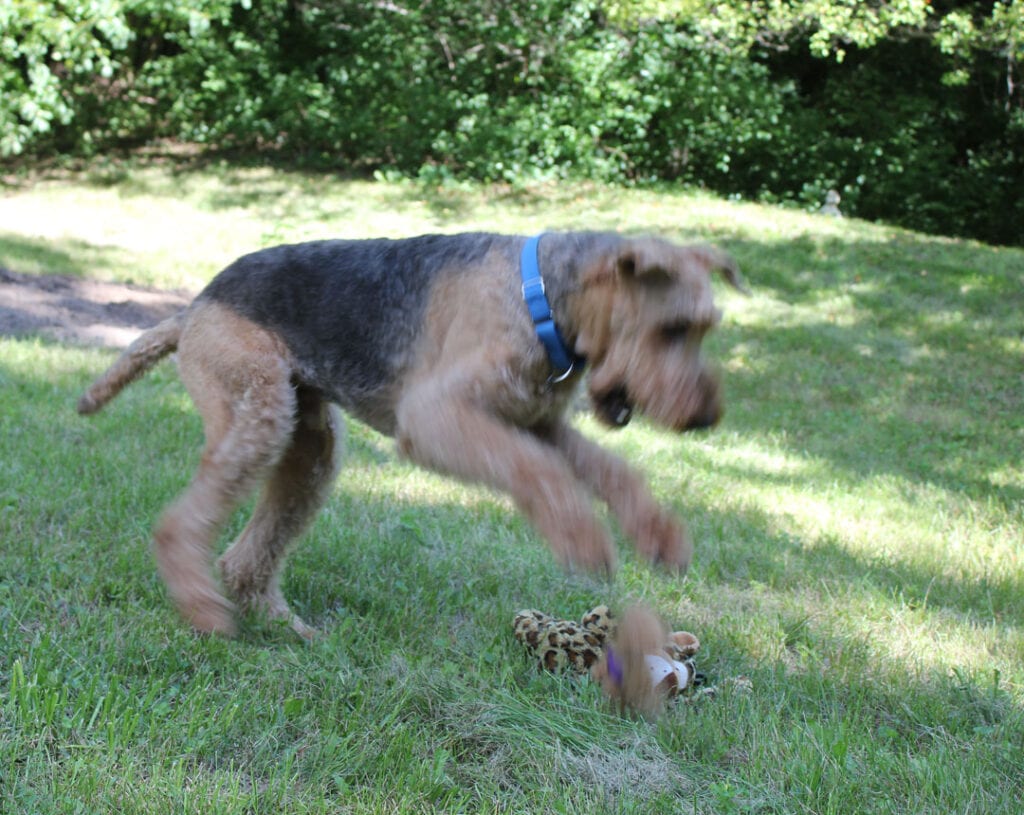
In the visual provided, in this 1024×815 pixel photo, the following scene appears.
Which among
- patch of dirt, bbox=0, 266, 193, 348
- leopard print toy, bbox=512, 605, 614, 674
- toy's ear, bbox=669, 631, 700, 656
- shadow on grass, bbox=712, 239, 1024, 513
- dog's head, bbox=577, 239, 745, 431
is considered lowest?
shadow on grass, bbox=712, 239, 1024, 513

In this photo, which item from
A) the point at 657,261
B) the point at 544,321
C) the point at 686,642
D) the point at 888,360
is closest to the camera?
the point at 657,261

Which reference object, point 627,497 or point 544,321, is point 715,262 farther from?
point 627,497

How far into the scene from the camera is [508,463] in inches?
115

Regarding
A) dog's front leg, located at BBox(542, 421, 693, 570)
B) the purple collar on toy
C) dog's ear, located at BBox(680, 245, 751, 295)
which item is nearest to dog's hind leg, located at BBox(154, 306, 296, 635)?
dog's front leg, located at BBox(542, 421, 693, 570)

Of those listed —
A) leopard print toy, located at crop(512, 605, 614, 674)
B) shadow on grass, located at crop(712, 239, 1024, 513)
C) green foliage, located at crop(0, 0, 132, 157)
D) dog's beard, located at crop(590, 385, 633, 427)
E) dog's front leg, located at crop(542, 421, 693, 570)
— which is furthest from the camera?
green foliage, located at crop(0, 0, 132, 157)

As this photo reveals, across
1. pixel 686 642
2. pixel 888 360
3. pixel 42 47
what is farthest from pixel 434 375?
pixel 42 47

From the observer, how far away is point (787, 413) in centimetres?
793

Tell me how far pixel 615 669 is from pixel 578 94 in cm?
1369

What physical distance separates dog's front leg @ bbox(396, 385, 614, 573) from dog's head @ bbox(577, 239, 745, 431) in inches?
11.9

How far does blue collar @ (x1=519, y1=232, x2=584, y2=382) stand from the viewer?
316 centimetres

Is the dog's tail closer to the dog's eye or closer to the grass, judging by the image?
the grass

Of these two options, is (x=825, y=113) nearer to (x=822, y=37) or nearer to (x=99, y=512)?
(x=822, y=37)

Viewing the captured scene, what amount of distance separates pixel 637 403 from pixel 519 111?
43.6ft

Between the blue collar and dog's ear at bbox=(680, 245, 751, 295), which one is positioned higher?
dog's ear at bbox=(680, 245, 751, 295)
